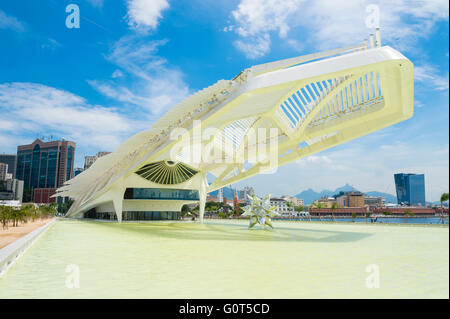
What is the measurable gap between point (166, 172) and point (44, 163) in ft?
234

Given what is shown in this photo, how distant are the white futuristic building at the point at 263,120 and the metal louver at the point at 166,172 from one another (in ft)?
0.37

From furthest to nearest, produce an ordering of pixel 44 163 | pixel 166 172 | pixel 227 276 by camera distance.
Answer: pixel 44 163
pixel 166 172
pixel 227 276

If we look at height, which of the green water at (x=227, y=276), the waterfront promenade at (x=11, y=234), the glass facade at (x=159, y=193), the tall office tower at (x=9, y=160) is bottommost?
the waterfront promenade at (x=11, y=234)

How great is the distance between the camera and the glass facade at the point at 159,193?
128ft

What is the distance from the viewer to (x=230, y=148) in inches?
1163

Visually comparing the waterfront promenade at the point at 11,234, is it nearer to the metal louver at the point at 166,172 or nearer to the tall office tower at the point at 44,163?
the metal louver at the point at 166,172

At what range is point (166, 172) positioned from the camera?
38.0 m

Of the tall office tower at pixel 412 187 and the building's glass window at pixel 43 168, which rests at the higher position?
the building's glass window at pixel 43 168

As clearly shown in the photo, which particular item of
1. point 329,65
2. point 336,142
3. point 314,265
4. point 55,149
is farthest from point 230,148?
point 55,149

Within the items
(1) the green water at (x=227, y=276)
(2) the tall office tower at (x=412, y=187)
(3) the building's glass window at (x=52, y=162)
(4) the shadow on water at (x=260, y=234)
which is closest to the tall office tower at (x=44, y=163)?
(3) the building's glass window at (x=52, y=162)

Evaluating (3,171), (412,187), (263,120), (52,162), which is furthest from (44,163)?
(412,187)

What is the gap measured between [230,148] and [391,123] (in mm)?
13414

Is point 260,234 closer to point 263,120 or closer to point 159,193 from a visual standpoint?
point 263,120
